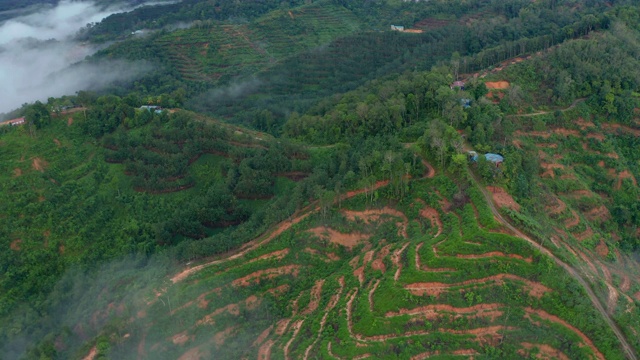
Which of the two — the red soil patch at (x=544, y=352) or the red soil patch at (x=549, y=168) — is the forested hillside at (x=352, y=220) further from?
A: the red soil patch at (x=549, y=168)

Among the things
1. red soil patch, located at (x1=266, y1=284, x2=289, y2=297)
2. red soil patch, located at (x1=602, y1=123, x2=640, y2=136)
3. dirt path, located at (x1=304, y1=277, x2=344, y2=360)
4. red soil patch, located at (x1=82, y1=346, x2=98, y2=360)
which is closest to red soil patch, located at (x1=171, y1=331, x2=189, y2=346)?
red soil patch, located at (x1=82, y1=346, x2=98, y2=360)

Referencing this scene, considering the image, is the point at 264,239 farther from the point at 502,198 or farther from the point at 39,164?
the point at 39,164

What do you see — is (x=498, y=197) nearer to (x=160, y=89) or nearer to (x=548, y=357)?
(x=548, y=357)

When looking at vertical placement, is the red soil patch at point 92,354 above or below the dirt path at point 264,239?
below

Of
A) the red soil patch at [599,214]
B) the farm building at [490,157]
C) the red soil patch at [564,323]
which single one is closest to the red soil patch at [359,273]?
the red soil patch at [564,323]

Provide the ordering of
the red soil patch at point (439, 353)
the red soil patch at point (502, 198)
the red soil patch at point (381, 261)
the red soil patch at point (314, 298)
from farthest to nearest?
the red soil patch at point (502, 198)
the red soil patch at point (314, 298)
the red soil patch at point (381, 261)
the red soil patch at point (439, 353)

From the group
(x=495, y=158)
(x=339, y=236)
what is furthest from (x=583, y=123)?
(x=339, y=236)

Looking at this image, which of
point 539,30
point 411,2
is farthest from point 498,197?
point 411,2
